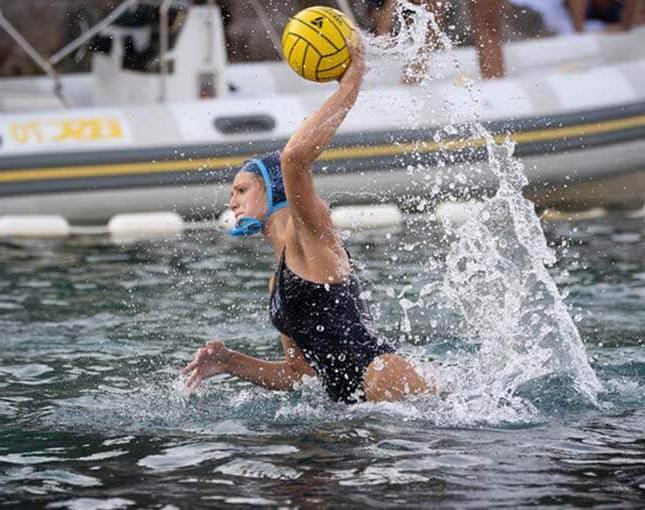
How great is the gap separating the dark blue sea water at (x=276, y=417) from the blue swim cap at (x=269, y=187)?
0.88 m

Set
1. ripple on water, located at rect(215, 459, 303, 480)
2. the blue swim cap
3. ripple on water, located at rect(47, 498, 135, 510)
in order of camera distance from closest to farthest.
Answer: ripple on water, located at rect(47, 498, 135, 510) → ripple on water, located at rect(215, 459, 303, 480) → the blue swim cap

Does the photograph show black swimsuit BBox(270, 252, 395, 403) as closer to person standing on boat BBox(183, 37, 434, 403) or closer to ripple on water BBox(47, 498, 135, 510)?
person standing on boat BBox(183, 37, 434, 403)

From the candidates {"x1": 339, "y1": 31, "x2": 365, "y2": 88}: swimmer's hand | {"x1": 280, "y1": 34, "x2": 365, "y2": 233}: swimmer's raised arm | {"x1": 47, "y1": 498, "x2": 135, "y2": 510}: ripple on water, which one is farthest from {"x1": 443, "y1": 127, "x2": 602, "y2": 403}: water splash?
{"x1": 47, "y1": 498, "x2": 135, "y2": 510}: ripple on water

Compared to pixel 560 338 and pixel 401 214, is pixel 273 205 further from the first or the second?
pixel 401 214

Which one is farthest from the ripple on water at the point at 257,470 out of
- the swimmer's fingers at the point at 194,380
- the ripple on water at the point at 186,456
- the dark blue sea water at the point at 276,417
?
the swimmer's fingers at the point at 194,380

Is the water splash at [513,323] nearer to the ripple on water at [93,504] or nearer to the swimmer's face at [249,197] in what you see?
the swimmer's face at [249,197]

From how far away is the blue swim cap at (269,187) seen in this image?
22.1 ft

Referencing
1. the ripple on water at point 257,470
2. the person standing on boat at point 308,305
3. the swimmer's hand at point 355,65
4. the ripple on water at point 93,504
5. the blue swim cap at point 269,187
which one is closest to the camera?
the ripple on water at point 93,504

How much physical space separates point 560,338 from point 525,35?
12861 millimetres

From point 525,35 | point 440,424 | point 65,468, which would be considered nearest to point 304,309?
point 440,424

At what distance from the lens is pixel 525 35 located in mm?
20891

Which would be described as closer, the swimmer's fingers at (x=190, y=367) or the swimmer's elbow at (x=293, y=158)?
the swimmer's elbow at (x=293, y=158)

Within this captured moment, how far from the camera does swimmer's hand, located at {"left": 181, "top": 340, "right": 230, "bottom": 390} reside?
6839 mm

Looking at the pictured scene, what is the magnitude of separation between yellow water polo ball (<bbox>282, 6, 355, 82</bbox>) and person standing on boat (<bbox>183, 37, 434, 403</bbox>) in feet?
0.17
